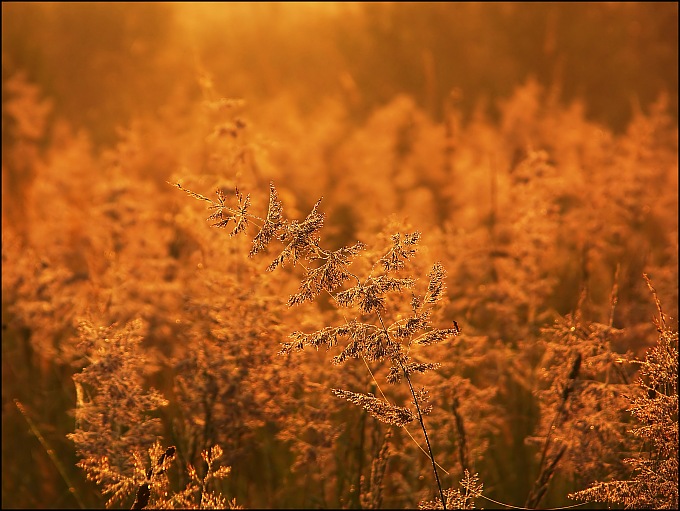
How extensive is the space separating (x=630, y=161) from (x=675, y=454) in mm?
3102

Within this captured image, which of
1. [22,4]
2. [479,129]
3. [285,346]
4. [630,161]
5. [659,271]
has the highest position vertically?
[22,4]

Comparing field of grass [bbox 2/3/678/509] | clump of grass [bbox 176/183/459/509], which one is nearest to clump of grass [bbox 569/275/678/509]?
field of grass [bbox 2/3/678/509]

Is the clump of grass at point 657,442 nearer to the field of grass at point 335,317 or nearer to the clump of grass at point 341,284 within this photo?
the field of grass at point 335,317

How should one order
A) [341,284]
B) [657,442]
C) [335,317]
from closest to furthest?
[341,284] → [657,442] → [335,317]

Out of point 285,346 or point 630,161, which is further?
point 630,161

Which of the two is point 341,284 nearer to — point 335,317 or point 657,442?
point 657,442

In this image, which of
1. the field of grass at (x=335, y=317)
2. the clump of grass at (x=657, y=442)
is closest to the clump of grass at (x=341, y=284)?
the field of grass at (x=335, y=317)

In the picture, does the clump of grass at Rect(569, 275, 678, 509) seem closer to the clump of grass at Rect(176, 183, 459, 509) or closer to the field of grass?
the field of grass

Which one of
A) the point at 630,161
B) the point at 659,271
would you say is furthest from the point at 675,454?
the point at 630,161

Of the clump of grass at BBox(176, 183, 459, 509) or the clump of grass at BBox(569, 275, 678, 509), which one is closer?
the clump of grass at BBox(176, 183, 459, 509)

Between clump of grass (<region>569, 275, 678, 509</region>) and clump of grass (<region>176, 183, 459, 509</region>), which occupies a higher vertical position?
clump of grass (<region>176, 183, 459, 509</region>)

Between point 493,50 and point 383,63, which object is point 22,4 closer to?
point 383,63

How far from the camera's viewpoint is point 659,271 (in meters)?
3.88

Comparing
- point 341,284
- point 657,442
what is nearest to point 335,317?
point 657,442
